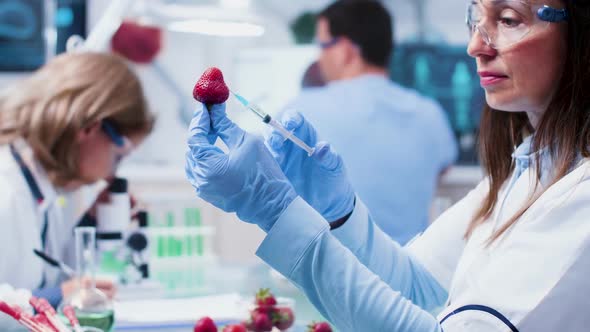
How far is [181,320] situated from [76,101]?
0.88 metres

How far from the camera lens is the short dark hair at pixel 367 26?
331 cm

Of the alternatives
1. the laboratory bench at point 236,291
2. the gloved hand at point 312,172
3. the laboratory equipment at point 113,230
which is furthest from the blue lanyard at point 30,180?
the gloved hand at point 312,172

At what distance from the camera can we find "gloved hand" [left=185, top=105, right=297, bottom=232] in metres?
1.21

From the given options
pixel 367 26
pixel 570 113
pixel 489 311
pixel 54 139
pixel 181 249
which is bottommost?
pixel 181 249

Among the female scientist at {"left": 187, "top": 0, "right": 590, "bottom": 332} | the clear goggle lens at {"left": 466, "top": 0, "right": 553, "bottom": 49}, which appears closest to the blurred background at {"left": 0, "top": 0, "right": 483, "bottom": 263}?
the female scientist at {"left": 187, "top": 0, "right": 590, "bottom": 332}

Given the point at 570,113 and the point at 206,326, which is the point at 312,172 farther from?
the point at 570,113

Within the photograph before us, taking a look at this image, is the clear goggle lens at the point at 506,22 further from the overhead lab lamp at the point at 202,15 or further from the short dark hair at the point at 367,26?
the short dark hair at the point at 367,26

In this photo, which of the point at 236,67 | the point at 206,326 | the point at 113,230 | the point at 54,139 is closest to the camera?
the point at 206,326

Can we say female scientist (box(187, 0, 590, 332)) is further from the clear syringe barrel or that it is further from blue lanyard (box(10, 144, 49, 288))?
blue lanyard (box(10, 144, 49, 288))

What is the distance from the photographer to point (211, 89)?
1.25 meters

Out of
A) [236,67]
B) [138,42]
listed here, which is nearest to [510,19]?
[138,42]

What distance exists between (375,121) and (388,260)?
1.61 meters

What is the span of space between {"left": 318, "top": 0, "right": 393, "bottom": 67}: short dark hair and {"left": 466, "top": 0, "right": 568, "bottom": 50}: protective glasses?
1.88 meters

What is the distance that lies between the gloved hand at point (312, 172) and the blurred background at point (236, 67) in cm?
199
